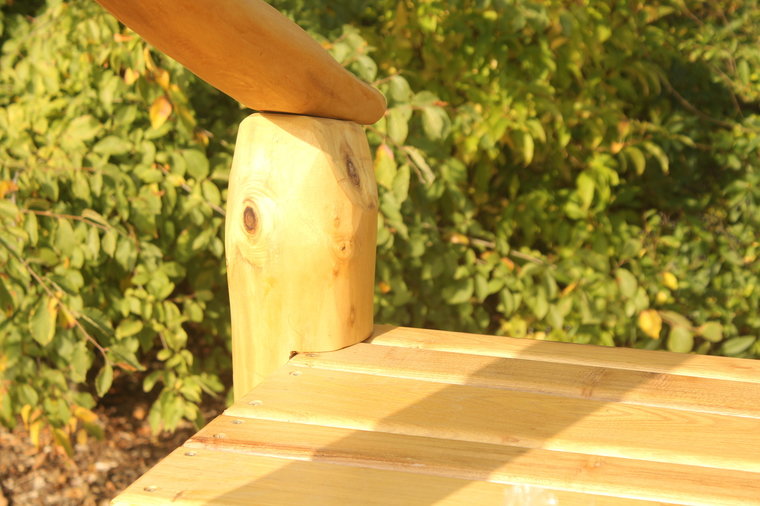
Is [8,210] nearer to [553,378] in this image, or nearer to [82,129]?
[82,129]

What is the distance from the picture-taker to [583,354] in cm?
157

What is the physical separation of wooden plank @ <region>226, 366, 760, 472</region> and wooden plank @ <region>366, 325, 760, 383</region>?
196 mm

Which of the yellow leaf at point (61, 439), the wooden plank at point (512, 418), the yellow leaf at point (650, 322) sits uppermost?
the wooden plank at point (512, 418)

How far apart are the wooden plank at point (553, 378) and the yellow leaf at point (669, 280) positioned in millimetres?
1595

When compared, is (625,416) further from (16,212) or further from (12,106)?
(12,106)

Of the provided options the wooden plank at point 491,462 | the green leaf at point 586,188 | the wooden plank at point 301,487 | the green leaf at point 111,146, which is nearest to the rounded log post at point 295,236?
the wooden plank at point 491,462

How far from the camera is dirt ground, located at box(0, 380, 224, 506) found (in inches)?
113

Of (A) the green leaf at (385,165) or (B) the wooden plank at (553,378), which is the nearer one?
(B) the wooden plank at (553,378)

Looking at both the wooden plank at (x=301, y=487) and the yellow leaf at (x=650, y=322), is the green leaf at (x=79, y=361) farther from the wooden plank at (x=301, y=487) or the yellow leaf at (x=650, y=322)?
the yellow leaf at (x=650, y=322)

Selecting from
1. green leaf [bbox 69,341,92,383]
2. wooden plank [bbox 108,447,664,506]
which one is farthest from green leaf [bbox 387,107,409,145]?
wooden plank [bbox 108,447,664,506]

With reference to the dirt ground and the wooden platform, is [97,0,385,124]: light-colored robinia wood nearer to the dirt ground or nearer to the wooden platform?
the wooden platform

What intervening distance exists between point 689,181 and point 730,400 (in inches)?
95.9

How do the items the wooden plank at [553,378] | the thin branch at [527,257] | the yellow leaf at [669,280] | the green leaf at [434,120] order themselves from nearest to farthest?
the wooden plank at [553,378] < the green leaf at [434,120] < the thin branch at [527,257] < the yellow leaf at [669,280]

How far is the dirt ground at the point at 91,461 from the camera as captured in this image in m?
2.88
